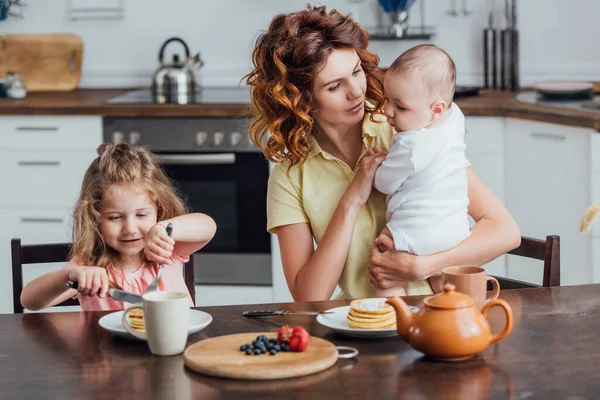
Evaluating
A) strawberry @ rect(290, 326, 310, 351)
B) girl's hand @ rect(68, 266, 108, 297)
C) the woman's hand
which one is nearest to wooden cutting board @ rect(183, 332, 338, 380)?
strawberry @ rect(290, 326, 310, 351)

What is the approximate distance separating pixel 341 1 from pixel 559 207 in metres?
1.47

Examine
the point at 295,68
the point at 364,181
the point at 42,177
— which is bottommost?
the point at 42,177

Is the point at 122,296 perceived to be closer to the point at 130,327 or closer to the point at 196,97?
the point at 130,327

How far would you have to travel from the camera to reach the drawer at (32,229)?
419 centimetres

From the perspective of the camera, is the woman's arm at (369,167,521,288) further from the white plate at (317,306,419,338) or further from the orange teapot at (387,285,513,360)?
the orange teapot at (387,285,513,360)

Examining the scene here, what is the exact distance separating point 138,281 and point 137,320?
0.56 m

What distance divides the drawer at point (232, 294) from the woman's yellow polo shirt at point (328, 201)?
5.87ft

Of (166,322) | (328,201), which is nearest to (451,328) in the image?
(166,322)

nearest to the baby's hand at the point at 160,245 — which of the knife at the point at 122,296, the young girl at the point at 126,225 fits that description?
the young girl at the point at 126,225

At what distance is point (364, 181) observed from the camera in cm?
225

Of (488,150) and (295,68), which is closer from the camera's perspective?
(295,68)

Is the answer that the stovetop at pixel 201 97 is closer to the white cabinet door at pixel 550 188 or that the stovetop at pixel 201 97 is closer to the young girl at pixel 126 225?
the white cabinet door at pixel 550 188

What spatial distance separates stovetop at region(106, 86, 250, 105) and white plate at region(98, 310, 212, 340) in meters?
2.20

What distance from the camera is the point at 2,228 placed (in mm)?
4230
